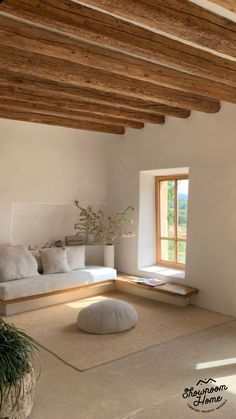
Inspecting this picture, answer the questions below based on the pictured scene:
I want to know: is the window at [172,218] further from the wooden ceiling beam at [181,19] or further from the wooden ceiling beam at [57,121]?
the wooden ceiling beam at [181,19]

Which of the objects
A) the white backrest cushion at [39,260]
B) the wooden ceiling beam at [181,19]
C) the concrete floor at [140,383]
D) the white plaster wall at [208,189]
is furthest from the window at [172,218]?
the wooden ceiling beam at [181,19]

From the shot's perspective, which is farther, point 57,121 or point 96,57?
point 57,121

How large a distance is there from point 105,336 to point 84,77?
282 cm

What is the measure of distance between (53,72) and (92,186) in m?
3.33

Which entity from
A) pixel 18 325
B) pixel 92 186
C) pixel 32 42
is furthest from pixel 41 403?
pixel 92 186

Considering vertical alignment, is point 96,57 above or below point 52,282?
above

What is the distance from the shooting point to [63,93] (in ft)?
13.2

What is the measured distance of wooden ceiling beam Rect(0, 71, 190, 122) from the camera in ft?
12.3

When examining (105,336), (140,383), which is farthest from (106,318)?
(140,383)

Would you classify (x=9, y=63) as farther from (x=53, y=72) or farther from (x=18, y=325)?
(x=18, y=325)

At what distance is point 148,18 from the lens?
2.32 meters

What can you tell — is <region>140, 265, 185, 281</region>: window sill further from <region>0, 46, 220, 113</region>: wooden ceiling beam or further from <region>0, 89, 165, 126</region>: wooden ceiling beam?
<region>0, 46, 220, 113</region>: wooden ceiling beam

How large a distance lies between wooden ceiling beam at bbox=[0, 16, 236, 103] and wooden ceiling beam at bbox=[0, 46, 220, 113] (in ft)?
1.18

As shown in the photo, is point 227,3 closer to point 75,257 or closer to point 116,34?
point 116,34
